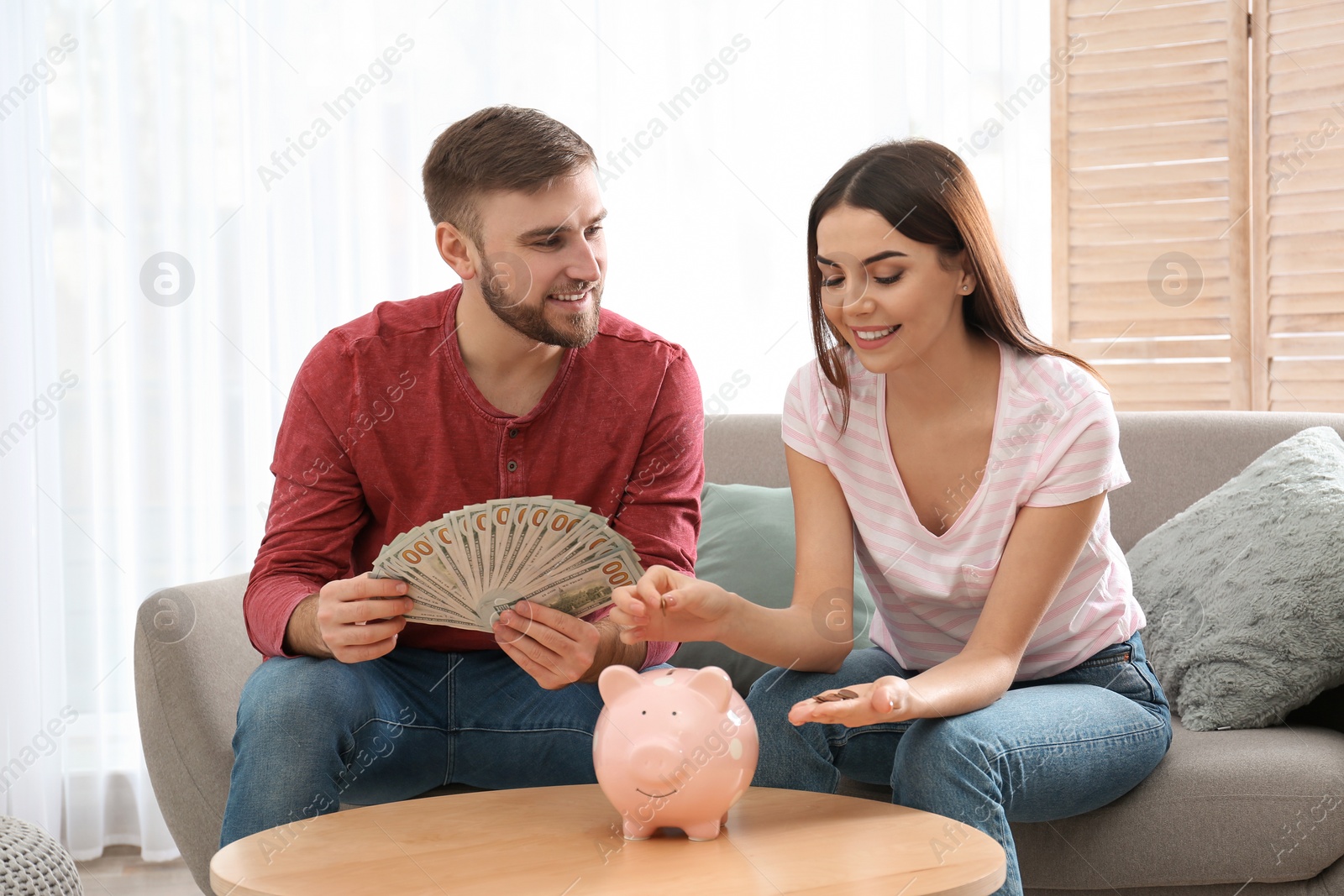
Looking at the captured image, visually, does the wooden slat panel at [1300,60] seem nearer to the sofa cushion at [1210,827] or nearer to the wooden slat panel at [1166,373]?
the wooden slat panel at [1166,373]

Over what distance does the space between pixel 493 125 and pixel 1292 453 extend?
152cm

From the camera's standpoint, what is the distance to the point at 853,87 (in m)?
3.09

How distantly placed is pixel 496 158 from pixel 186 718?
→ 1026 mm

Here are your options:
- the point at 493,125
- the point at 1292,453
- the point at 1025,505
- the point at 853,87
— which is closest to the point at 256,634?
the point at 493,125

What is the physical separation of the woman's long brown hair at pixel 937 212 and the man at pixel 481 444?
37cm

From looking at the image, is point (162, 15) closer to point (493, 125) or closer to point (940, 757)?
point (493, 125)

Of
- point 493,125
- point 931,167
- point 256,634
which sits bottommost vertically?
point 256,634

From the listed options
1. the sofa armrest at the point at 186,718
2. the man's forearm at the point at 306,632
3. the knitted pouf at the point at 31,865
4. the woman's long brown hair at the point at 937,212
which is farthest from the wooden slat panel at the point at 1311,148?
the knitted pouf at the point at 31,865

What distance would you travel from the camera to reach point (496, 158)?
1796mm

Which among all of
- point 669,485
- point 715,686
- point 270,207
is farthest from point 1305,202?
point 270,207

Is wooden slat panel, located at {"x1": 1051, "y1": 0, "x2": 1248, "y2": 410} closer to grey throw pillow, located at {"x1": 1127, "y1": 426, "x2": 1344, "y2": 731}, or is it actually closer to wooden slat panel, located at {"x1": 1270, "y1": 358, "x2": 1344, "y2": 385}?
wooden slat panel, located at {"x1": 1270, "y1": 358, "x2": 1344, "y2": 385}

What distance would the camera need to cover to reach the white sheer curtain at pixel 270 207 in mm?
2906

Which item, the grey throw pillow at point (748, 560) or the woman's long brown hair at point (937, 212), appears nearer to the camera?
the woman's long brown hair at point (937, 212)

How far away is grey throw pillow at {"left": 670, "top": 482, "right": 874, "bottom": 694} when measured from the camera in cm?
217
